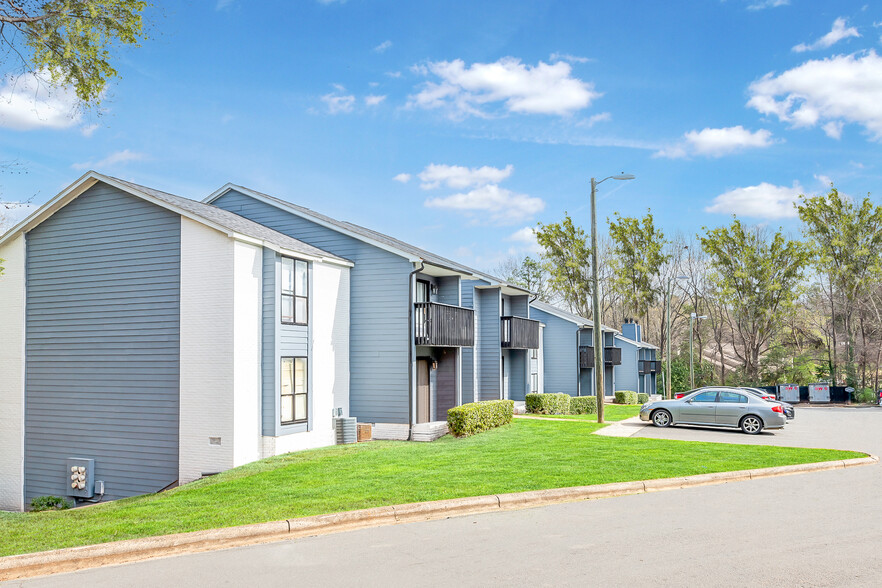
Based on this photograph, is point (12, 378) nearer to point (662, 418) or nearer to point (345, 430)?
point (345, 430)

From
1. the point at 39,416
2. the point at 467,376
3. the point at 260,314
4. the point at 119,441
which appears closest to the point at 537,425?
the point at 467,376

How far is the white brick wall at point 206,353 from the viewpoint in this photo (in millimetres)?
15773

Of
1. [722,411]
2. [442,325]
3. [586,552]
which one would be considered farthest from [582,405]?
[586,552]

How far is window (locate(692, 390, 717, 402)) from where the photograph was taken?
68.9 ft

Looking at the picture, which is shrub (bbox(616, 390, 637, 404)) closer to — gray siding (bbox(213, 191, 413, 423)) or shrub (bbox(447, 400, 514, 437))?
shrub (bbox(447, 400, 514, 437))

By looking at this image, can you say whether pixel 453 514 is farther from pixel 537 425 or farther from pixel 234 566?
pixel 537 425

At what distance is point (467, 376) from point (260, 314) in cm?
1138

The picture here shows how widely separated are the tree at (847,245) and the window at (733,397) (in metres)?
32.8

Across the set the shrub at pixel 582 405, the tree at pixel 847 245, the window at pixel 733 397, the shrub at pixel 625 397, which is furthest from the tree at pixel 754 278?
Result: the window at pixel 733 397

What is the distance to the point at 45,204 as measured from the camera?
18141mm

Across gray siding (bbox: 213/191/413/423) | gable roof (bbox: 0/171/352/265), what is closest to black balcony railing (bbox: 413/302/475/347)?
gray siding (bbox: 213/191/413/423)

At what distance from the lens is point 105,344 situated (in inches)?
692

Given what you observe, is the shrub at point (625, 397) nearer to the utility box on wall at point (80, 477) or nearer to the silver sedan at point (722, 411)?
the silver sedan at point (722, 411)

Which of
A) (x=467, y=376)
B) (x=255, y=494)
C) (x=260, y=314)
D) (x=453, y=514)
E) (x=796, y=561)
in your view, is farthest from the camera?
(x=467, y=376)
